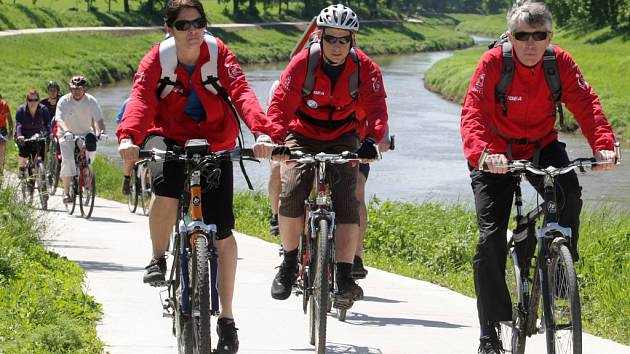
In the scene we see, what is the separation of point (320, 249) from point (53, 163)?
12712 mm

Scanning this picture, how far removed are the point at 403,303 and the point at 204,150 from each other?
12.9 feet

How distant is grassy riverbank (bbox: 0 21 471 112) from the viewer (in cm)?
5203

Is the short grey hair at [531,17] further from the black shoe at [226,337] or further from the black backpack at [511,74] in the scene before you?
the black shoe at [226,337]

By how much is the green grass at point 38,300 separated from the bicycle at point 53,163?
804 cm

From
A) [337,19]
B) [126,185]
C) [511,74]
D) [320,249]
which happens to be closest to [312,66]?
[337,19]

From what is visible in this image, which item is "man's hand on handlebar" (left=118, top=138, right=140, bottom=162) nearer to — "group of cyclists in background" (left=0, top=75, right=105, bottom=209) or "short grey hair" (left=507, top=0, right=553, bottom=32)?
"short grey hair" (left=507, top=0, right=553, bottom=32)

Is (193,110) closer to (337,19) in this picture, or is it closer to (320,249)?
(320,249)

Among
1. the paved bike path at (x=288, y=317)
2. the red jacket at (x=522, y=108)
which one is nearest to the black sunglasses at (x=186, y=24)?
the red jacket at (x=522, y=108)

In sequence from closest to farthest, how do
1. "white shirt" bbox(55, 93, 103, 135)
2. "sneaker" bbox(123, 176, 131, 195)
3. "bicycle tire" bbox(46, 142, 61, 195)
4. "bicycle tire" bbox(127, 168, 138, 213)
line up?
"sneaker" bbox(123, 176, 131, 195)
"white shirt" bbox(55, 93, 103, 135)
"bicycle tire" bbox(46, 142, 61, 195)
"bicycle tire" bbox(127, 168, 138, 213)

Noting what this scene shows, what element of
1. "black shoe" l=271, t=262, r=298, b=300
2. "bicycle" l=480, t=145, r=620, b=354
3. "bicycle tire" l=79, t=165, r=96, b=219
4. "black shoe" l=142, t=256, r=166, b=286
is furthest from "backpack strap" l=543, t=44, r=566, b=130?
"bicycle tire" l=79, t=165, r=96, b=219

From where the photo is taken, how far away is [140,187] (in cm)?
1939

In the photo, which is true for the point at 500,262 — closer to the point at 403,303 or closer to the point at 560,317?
the point at 560,317

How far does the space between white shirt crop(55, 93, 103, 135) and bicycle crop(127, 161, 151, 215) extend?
1.84 metres

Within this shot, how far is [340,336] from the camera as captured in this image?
8062mm
